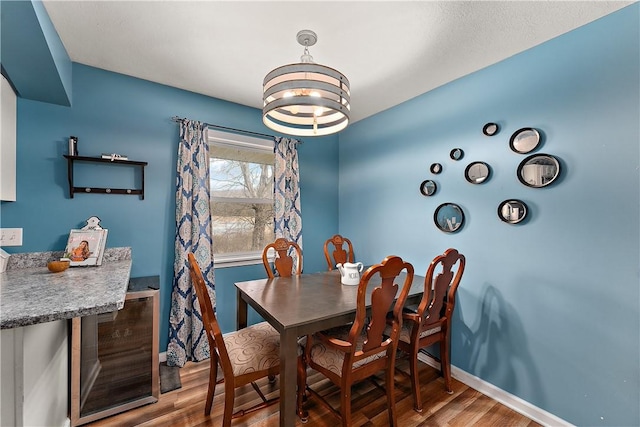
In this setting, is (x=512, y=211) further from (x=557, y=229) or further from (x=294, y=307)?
(x=294, y=307)

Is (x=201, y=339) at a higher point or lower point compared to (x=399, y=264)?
lower

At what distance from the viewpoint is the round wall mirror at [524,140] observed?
183 cm

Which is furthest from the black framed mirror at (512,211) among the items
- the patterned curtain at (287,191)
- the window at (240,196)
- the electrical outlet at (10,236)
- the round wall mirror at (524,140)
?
the electrical outlet at (10,236)

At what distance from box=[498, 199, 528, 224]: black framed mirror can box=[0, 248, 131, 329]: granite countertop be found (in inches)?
95.1

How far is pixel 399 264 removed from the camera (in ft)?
4.85

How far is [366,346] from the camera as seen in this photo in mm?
1532

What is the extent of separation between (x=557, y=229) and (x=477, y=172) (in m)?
0.67

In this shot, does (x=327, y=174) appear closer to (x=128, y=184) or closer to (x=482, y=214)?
(x=482, y=214)

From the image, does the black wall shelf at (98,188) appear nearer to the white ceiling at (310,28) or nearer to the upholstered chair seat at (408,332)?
the white ceiling at (310,28)

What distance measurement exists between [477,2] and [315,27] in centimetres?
95

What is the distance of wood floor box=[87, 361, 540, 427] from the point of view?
1.71 m

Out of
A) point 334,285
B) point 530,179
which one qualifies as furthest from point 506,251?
point 334,285

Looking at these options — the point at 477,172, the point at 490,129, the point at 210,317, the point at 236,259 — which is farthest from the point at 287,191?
the point at 490,129

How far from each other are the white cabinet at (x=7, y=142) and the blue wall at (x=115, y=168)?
8 centimetres
